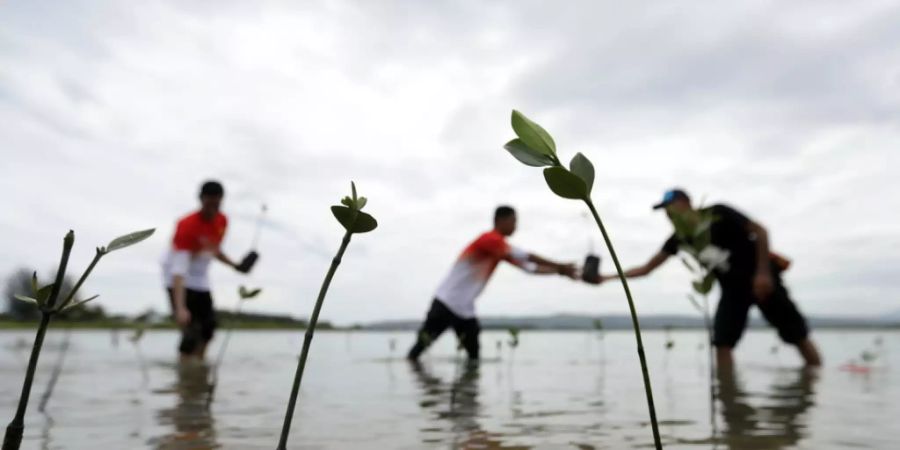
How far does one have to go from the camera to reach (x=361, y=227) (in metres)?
1.57

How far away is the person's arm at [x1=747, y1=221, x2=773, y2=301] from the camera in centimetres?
670

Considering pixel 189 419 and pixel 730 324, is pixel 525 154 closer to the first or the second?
pixel 189 419

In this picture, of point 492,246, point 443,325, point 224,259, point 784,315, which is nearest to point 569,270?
point 492,246

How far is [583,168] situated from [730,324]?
6.63 meters

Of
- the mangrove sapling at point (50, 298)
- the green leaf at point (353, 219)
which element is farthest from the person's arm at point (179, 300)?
the green leaf at point (353, 219)

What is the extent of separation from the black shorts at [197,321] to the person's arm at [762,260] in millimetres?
5840

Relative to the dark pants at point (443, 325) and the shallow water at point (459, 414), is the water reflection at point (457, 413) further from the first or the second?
the dark pants at point (443, 325)

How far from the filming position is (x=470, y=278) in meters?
8.27

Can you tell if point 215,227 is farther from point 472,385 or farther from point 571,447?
point 571,447

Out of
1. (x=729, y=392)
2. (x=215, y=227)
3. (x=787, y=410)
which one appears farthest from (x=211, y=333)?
(x=787, y=410)

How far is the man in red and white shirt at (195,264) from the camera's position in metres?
7.09

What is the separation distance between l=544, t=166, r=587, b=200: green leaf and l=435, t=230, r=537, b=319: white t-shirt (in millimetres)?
6628

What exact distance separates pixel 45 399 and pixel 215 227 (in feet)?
11.2

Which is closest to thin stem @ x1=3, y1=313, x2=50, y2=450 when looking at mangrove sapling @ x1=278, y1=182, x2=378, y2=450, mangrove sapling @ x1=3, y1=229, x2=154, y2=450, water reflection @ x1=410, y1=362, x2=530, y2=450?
mangrove sapling @ x1=3, y1=229, x2=154, y2=450
